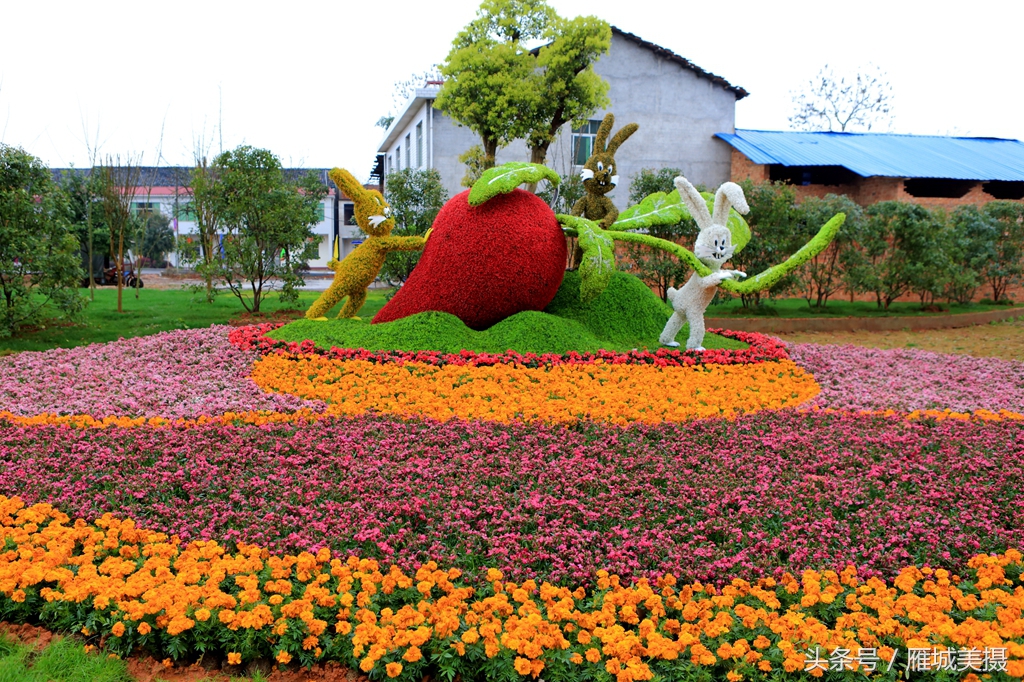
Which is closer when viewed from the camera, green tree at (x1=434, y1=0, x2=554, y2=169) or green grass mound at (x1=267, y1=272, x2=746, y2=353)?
green grass mound at (x1=267, y1=272, x2=746, y2=353)

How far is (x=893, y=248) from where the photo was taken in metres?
15.3

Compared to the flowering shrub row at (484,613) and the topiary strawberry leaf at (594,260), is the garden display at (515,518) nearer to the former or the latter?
the flowering shrub row at (484,613)

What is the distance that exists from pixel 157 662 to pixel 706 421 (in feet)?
12.8

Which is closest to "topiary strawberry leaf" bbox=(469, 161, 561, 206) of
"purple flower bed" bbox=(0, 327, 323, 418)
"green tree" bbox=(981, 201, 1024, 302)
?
"purple flower bed" bbox=(0, 327, 323, 418)

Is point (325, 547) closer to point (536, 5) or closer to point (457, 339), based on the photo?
point (457, 339)

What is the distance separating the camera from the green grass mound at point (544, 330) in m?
7.97

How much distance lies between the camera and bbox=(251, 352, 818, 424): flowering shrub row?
5895 mm

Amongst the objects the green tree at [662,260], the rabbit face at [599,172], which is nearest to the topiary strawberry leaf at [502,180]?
the rabbit face at [599,172]

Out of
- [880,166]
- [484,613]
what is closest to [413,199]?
[880,166]

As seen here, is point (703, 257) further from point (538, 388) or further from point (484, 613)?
point (484, 613)

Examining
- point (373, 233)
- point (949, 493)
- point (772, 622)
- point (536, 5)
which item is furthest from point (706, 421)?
point (536, 5)

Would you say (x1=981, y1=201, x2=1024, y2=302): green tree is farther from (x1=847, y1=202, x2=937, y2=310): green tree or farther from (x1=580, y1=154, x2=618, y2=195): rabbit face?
(x1=580, y1=154, x2=618, y2=195): rabbit face

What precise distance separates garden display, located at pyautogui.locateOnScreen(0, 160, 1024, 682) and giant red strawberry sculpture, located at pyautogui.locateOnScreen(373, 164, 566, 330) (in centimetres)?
103

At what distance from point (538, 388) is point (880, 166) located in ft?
57.1
